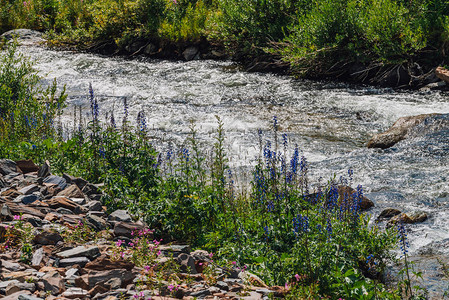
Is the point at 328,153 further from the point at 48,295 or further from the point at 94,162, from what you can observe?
the point at 48,295

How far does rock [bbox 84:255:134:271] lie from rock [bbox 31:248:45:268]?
381 mm

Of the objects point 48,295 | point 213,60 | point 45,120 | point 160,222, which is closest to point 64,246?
point 48,295

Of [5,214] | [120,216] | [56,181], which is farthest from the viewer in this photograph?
[56,181]

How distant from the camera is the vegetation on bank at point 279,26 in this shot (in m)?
13.6

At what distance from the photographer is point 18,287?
337 cm

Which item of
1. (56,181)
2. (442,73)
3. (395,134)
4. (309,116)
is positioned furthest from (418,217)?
(442,73)

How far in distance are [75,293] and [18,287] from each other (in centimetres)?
39

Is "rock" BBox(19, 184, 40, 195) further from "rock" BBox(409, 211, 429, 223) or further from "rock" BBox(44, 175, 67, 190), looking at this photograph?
"rock" BBox(409, 211, 429, 223)

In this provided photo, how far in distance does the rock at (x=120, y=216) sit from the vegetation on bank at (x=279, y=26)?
417 inches

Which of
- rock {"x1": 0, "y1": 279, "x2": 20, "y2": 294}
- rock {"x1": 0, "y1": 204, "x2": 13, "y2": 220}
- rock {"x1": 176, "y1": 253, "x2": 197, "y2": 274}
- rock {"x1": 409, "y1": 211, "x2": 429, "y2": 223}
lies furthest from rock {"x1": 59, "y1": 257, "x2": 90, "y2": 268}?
rock {"x1": 409, "y1": 211, "x2": 429, "y2": 223}

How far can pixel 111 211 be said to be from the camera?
5355 millimetres

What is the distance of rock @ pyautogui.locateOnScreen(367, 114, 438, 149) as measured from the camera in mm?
9273

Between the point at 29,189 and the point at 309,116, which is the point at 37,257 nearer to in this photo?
the point at 29,189

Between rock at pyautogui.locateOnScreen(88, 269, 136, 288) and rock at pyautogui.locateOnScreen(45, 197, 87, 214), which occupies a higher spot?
rock at pyautogui.locateOnScreen(45, 197, 87, 214)
